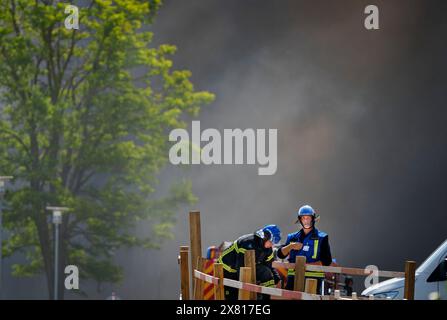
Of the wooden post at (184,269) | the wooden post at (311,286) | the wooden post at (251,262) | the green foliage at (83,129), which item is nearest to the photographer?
the wooden post at (311,286)

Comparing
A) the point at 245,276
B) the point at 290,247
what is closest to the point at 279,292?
the point at 245,276

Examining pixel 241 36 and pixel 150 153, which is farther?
pixel 241 36

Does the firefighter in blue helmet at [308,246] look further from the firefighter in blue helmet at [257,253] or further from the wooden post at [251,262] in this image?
the wooden post at [251,262]

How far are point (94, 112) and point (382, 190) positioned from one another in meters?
9.08

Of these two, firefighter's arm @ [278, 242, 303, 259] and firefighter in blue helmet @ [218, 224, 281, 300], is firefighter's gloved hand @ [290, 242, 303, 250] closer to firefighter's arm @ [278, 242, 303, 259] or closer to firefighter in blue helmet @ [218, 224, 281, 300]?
firefighter's arm @ [278, 242, 303, 259]

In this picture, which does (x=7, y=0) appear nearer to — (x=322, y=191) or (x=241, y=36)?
(x=241, y=36)

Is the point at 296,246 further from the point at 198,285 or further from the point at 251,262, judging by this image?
the point at 251,262

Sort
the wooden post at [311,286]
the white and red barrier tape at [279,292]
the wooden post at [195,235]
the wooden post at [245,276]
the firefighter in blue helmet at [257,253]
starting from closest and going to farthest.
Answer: the white and red barrier tape at [279,292] < the wooden post at [311,286] < the wooden post at [245,276] < the firefighter in blue helmet at [257,253] < the wooden post at [195,235]

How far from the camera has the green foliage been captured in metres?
33.6

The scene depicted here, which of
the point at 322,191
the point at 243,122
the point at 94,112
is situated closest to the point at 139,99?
the point at 94,112

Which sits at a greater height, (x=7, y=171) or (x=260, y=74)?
(x=260, y=74)

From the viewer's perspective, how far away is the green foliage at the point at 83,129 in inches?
1321

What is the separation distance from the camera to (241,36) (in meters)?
37.2

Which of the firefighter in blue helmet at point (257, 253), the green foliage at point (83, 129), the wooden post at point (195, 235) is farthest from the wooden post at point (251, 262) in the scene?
the green foliage at point (83, 129)
